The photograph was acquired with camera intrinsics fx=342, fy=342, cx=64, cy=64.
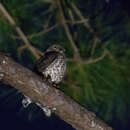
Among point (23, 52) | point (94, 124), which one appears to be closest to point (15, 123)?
point (23, 52)

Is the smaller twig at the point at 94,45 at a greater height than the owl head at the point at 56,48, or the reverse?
the owl head at the point at 56,48

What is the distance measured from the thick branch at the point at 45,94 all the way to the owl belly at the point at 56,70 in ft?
0.96

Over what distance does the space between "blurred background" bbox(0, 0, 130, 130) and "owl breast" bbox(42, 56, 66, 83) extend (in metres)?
0.03

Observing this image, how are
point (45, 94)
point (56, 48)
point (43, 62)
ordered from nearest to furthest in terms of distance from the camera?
point (45, 94) → point (43, 62) → point (56, 48)

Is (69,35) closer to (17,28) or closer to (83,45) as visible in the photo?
(83,45)

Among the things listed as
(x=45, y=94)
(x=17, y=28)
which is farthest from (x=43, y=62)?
(x=45, y=94)

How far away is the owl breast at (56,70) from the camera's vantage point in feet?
5.29

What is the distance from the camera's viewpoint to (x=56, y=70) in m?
1.64

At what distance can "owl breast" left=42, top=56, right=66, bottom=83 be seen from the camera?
1612 millimetres

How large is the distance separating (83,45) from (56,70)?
18cm

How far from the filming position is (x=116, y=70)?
5.25 ft

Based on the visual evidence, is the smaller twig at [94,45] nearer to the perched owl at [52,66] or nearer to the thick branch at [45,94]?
the perched owl at [52,66]

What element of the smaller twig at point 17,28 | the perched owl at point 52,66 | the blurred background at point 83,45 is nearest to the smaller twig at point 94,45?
the blurred background at point 83,45

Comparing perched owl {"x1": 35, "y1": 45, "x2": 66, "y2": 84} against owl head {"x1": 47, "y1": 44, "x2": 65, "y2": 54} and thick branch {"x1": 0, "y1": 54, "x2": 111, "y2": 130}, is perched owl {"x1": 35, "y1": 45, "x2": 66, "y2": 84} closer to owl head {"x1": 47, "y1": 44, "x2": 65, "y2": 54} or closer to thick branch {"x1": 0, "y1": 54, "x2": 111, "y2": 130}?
owl head {"x1": 47, "y1": 44, "x2": 65, "y2": 54}
